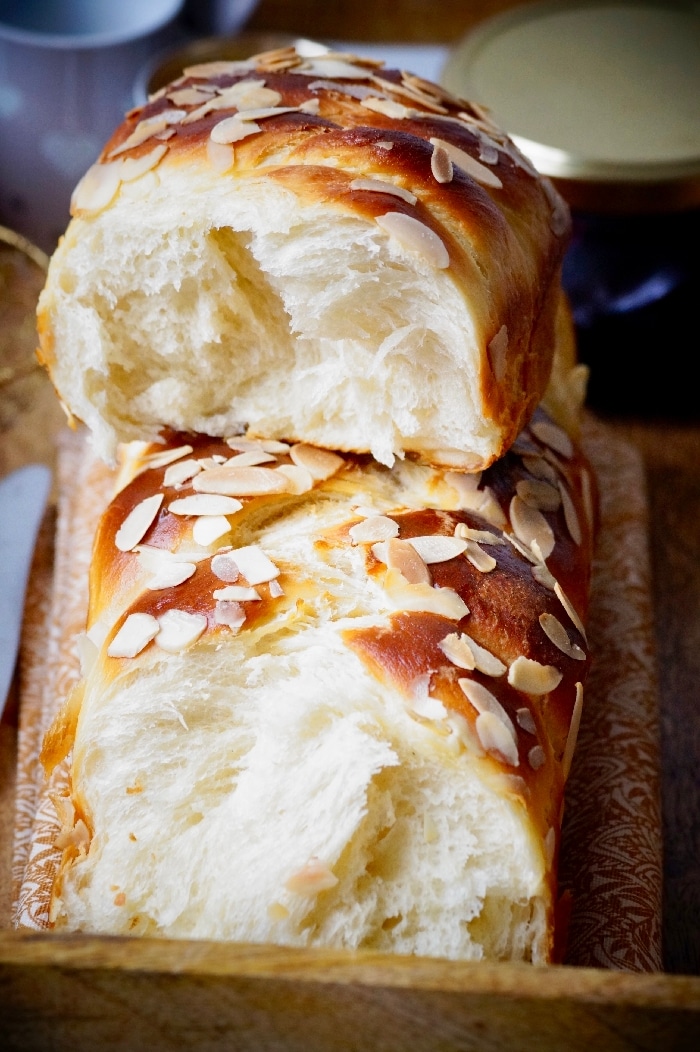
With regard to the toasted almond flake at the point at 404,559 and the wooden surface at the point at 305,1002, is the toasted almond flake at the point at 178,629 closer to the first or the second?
the toasted almond flake at the point at 404,559

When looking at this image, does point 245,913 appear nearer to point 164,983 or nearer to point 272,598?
point 164,983

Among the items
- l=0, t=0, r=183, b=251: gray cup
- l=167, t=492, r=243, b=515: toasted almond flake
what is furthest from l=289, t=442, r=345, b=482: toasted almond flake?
l=0, t=0, r=183, b=251: gray cup

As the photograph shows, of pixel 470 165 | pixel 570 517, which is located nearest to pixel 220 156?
pixel 470 165

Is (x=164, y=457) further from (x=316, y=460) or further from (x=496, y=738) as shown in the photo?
(x=496, y=738)

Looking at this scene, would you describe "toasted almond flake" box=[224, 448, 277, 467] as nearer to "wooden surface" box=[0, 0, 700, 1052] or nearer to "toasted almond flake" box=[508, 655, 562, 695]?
"toasted almond flake" box=[508, 655, 562, 695]

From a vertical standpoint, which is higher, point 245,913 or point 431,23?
point 431,23

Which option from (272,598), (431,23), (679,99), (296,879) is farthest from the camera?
(431,23)

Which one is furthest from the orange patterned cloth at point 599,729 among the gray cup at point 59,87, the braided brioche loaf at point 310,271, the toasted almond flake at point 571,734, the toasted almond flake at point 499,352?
the gray cup at point 59,87

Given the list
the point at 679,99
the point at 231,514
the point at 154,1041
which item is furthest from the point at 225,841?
the point at 679,99
